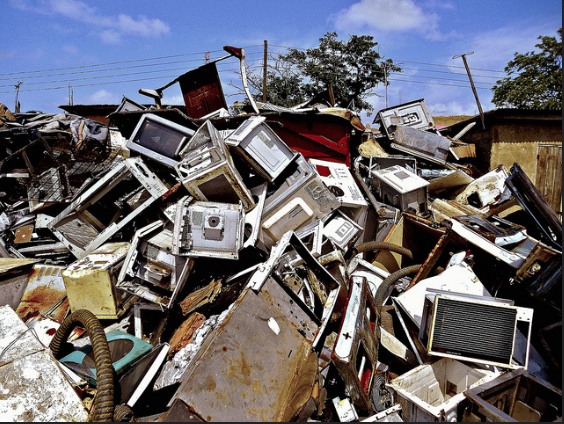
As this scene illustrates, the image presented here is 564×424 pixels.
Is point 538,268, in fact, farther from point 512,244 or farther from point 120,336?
point 120,336

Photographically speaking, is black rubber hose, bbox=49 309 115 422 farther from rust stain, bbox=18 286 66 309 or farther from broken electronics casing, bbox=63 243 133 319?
rust stain, bbox=18 286 66 309

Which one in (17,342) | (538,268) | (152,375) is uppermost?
(538,268)

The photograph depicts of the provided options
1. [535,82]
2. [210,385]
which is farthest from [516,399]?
[535,82]

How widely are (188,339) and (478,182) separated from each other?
5106mm

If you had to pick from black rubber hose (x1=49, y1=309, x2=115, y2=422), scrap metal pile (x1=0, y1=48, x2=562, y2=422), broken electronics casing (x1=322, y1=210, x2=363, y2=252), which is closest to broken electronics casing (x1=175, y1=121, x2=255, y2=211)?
scrap metal pile (x1=0, y1=48, x2=562, y2=422)

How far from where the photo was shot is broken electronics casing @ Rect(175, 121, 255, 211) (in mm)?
3764

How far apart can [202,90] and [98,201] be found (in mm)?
2842

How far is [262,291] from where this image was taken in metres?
2.64

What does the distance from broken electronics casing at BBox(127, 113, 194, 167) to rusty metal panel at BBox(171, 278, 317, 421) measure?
8.43 feet

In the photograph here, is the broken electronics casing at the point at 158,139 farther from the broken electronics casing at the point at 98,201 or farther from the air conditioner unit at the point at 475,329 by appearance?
the air conditioner unit at the point at 475,329

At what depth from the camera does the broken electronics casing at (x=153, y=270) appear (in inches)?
140

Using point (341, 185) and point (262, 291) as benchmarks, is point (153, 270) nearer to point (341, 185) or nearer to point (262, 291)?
point (262, 291)

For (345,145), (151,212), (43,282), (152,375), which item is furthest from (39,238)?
(345,145)

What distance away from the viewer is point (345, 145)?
6570 millimetres
